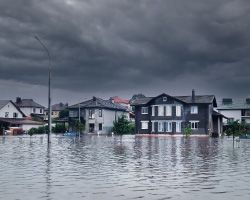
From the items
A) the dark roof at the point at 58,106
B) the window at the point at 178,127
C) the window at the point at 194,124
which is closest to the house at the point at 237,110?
the window at the point at 194,124

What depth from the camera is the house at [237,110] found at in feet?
354

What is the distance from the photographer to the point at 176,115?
8044 cm

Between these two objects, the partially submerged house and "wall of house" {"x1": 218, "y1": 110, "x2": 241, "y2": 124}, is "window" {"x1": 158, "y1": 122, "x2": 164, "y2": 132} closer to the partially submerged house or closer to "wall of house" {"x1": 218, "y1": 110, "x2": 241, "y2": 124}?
the partially submerged house

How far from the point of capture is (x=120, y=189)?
10.5 meters

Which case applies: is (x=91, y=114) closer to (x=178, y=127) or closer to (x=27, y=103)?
(x=178, y=127)

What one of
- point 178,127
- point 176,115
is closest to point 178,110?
point 176,115

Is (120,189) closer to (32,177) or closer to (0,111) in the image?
(32,177)

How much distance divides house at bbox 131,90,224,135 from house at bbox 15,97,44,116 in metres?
51.3

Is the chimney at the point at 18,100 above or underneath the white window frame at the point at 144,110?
above

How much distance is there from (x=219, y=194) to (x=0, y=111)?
307 feet

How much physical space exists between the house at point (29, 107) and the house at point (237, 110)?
54.9 metres

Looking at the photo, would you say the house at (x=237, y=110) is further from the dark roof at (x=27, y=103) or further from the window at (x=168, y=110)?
the dark roof at (x=27, y=103)

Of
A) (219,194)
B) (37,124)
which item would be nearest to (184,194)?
(219,194)

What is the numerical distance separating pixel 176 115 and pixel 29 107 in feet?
195
